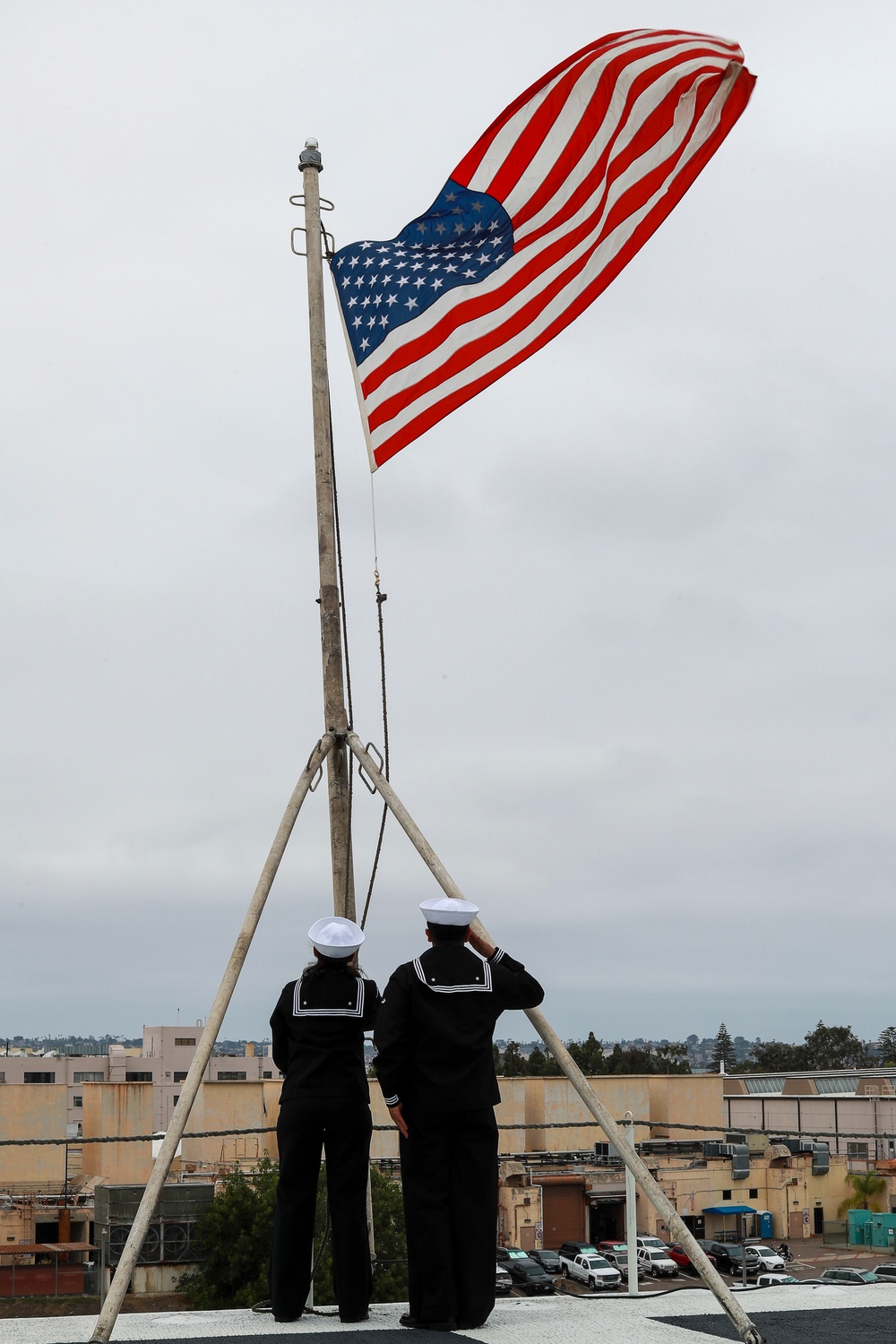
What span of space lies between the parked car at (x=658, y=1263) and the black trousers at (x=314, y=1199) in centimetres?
3604

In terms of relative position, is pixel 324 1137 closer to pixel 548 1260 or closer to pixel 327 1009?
pixel 327 1009

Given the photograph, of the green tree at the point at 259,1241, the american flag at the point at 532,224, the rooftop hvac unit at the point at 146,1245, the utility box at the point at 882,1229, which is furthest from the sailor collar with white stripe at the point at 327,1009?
the utility box at the point at 882,1229

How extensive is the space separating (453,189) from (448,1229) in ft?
16.7

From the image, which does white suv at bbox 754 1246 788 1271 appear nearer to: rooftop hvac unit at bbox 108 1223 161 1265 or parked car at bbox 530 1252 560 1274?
parked car at bbox 530 1252 560 1274

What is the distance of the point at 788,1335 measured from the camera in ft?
17.9

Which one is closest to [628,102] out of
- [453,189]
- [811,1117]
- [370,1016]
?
[453,189]

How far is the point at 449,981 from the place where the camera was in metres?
5.70

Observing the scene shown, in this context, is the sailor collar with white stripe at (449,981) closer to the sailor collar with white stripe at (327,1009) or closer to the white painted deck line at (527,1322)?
the sailor collar with white stripe at (327,1009)

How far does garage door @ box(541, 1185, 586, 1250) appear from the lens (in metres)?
53.0

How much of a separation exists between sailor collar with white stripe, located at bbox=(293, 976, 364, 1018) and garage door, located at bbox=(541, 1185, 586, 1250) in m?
50.2

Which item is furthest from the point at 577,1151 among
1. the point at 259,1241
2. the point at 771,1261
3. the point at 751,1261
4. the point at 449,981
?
the point at 449,981

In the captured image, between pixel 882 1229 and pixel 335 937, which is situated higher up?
pixel 335 937

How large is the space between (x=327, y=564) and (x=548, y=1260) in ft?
137

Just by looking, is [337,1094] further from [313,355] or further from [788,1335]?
Result: [313,355]
